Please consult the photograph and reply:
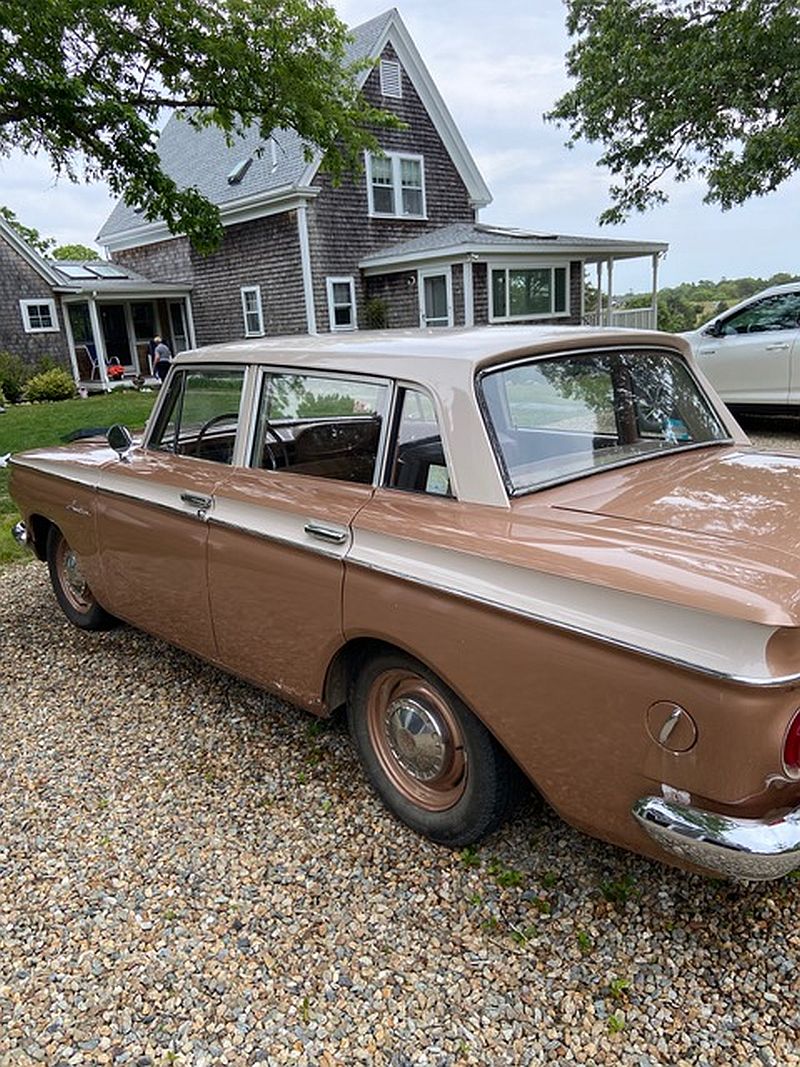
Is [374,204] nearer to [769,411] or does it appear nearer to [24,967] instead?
[769,411]

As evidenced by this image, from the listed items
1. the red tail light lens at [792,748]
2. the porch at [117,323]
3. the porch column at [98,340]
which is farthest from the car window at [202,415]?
the porch column at [98,340]

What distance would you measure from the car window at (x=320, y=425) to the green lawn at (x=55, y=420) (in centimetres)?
507

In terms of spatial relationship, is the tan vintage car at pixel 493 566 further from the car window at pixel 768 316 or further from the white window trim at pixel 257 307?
the white window trim at pixel 257 307

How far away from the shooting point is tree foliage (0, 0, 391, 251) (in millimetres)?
9000

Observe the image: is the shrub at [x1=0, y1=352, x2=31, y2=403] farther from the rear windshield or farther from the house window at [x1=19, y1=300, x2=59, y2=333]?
the rear windshield

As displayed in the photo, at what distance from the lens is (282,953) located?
2.30 m

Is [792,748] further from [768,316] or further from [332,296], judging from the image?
[332,296]

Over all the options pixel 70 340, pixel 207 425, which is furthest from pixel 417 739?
pixel 70 340

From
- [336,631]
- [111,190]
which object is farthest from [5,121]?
[336,631]

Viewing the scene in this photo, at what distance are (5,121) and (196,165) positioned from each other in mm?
13859

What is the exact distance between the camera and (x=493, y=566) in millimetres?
2238

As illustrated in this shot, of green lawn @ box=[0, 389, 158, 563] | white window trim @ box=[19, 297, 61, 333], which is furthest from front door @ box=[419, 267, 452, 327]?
white window trim @ box=[19, 297, 61, 333]

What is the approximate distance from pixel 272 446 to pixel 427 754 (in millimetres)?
1474

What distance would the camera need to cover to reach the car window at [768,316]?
9.15 meters
